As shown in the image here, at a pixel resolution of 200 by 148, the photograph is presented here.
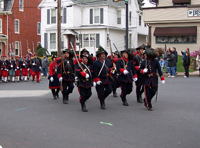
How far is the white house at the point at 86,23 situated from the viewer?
35.5 m

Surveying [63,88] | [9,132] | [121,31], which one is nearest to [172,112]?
[63,88]

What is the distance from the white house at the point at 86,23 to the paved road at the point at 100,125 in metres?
25.2

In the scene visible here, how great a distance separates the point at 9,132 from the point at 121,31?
3242 centimetres

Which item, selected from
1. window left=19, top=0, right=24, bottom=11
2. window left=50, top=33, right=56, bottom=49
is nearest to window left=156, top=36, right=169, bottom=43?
window left=50, top=33, right=56, bottom=49

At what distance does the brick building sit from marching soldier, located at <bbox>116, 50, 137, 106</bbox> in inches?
1167

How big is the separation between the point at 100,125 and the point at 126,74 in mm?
2855

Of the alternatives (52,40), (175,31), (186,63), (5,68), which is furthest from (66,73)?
(52,40)

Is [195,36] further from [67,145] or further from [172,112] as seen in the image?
[67,145]

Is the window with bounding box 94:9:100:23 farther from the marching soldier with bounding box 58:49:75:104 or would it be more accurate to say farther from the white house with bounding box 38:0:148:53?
the marching soldier with bounding box 58:49:75:104

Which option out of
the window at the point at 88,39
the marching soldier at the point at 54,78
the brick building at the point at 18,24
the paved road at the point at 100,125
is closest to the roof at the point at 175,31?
the window at the point at 88,39

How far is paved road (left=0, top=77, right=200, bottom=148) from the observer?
587 centimetres

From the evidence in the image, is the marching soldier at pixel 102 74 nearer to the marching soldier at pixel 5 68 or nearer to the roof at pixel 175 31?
the marching soldier at pixel 5 68

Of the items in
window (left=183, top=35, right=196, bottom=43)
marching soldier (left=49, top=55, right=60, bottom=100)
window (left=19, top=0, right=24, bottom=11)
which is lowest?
marching soldier (left=49, top=55, right=60, bottom=100)

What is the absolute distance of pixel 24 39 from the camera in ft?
137
